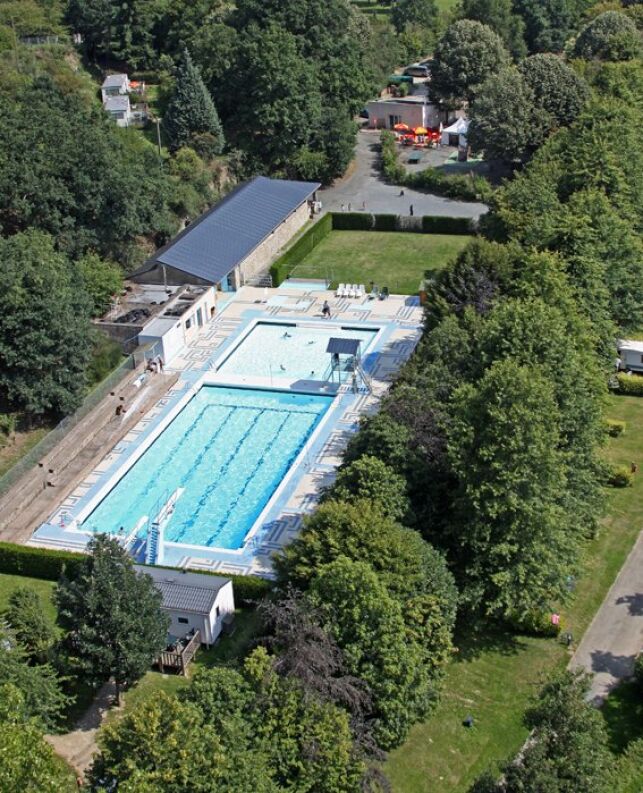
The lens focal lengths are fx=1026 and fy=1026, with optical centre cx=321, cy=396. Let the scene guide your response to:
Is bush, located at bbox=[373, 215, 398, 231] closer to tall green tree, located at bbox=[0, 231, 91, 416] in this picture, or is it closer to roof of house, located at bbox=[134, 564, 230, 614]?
tall green tree, located at bbox=[0, 231, 91, 416]

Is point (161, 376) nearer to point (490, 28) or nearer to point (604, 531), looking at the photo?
point (604, 531)

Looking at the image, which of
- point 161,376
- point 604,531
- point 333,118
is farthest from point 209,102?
point 604,531

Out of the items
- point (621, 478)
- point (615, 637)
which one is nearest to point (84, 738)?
point (615, 637)

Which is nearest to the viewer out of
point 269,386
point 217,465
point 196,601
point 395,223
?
point 196,601

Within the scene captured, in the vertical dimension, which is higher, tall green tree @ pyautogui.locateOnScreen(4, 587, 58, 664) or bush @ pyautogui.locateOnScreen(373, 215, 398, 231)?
tall green tree @ pyautogui.locateOnScreen(4, 587, 58, 664)

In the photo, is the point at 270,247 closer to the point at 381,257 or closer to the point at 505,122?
the point at 381,257

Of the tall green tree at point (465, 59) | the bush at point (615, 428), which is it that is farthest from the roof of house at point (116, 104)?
the bush at point (615, 428)

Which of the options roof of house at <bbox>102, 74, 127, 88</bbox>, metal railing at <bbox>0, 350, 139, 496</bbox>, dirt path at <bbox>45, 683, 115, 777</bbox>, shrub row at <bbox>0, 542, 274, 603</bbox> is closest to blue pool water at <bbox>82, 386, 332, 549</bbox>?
metal railing at <bbox>0, 350, 139, 496</bbox>
